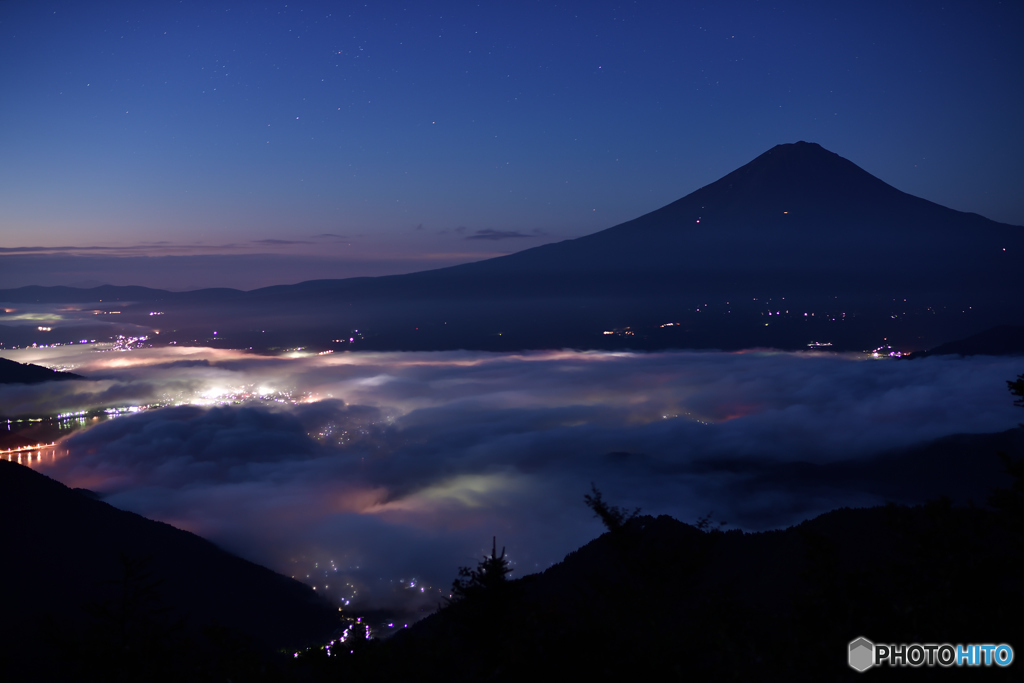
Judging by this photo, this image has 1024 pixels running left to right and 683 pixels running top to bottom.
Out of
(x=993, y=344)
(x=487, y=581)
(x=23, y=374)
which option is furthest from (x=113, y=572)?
(x=993, y=344)

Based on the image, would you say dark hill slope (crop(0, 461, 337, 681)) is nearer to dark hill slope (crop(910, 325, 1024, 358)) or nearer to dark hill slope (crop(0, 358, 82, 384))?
dark hill slope (crop(0, 358, 82, 384))

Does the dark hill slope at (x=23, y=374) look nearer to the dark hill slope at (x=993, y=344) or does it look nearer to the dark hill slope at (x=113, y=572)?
the dark hill slope at (x=113, y=572)

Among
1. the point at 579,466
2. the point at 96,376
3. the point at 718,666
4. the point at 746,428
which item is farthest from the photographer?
the point at 96,376

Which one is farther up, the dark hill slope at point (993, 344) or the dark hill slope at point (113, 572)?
the dark hill slope at point (993, 344)

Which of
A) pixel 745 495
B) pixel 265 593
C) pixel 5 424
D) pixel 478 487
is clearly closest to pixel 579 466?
pixel 478 487

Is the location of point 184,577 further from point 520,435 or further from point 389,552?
point 520,435

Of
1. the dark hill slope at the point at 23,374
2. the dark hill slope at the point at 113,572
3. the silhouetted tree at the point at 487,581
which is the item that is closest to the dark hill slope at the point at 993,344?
the dark hill slope at the point at 113,572

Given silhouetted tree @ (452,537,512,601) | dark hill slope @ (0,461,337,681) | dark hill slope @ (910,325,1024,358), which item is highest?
silhouetted tree @ (452,537,512,601)

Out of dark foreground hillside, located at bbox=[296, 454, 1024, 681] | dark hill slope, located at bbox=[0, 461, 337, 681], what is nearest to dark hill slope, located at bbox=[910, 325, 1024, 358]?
dark hill slope, located at bbox=[0, 461, 337, 681]
